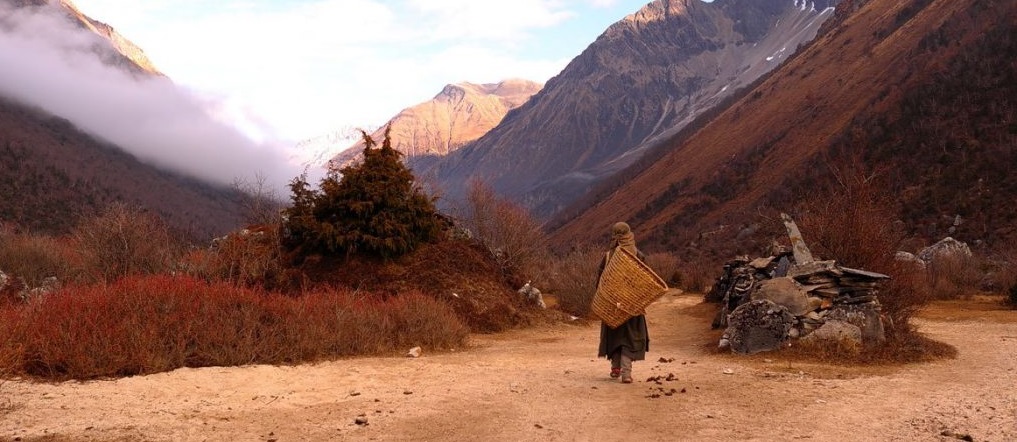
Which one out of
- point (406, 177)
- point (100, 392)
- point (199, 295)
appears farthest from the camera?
point (406, 177)

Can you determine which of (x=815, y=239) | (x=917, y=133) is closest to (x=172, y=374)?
(x=815, y=239)

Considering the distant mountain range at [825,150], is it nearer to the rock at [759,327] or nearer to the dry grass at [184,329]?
the rock at [759,327]

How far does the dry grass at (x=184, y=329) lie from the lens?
777cm

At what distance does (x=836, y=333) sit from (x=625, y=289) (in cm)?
428

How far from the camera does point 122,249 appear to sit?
50.1 feet

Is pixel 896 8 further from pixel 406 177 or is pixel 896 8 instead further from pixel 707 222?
pixel 406 177

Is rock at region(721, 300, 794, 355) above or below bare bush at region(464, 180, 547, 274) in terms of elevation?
below

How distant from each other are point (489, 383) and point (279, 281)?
8736 millimetres

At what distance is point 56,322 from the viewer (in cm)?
823

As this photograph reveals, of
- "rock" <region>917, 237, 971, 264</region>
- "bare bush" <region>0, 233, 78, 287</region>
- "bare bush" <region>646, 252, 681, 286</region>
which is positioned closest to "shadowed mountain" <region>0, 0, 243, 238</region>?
"bare bush" <region>0, 233, 78, 287</region>

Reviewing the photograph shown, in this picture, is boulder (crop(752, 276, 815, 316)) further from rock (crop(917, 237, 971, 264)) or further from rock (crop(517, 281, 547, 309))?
rock (crop(917, 237, 971, 264))

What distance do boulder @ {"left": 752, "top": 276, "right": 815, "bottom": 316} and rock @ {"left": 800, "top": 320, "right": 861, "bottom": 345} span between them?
410mm

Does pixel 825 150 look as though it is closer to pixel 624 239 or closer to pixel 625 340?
pixel 624 239

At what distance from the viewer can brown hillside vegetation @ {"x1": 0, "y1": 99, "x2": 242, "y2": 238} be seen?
8269 cm
